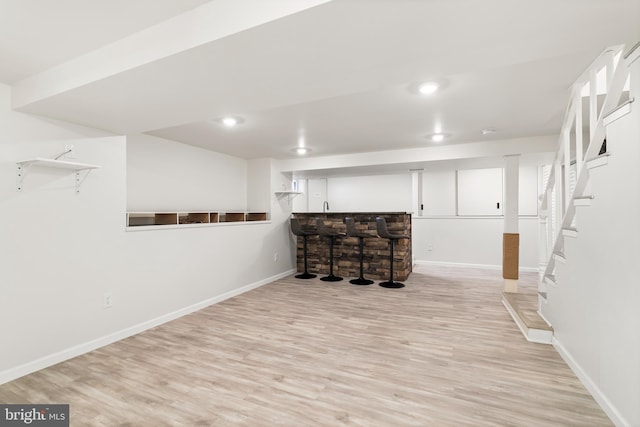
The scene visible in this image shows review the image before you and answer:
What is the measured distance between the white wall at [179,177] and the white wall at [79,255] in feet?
0.09

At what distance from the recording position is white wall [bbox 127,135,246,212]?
→ 12.4ft

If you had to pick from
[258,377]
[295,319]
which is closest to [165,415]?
[258,377]

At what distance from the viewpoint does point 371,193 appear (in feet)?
24.8

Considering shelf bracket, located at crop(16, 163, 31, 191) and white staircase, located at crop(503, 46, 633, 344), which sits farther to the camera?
shelf bracket, located at crop(16, 163, 31, 191)

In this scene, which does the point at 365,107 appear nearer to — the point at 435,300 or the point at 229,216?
the point at 435,300

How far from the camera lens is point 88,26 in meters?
1.62

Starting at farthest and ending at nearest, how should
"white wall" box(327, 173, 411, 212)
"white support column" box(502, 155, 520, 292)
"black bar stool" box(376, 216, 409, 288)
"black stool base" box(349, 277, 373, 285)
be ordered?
"white wall" box(327, 173, 411, 212), "black stool base" box(349, 277, 373, 285), "black bar stool" box(376, 216, 409, 288), "white support column" box(502, 155, 520, 292)

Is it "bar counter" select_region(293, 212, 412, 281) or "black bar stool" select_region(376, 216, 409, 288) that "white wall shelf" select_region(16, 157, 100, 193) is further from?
"bar counter" select_region(293, 212, 412, 281)

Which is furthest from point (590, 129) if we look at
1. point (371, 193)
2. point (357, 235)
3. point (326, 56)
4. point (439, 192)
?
point (371, 193)

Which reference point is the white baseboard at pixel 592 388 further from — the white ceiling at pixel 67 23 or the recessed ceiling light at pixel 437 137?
the white ceiling at pixel 67 23

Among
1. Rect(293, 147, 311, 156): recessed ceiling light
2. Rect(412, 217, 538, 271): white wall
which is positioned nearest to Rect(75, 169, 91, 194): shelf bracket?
Rect(293, 147, 311, 156): recessed ceiling light

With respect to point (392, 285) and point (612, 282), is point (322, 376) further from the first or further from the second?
point (392, 285)

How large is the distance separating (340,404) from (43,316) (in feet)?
8.06
